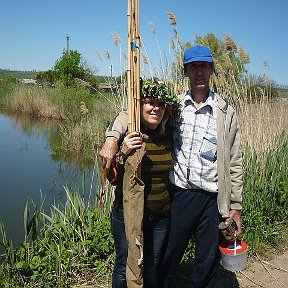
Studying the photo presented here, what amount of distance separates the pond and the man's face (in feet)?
4.98

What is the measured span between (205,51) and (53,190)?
229 inches

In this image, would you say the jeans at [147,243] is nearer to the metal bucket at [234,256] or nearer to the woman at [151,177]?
the woman at [151,177]

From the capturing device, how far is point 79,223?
3029 mm

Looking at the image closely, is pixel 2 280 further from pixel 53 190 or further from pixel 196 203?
pixel 53 190

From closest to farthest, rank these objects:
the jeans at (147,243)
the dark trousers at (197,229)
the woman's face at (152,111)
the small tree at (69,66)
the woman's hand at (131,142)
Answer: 1. the woman's hand at (131,142)
2. the woman's face at (152,111)
3. the jeans at (147,243)
4. the dark trousers at (197,229)
5. the small tree at (69,66)

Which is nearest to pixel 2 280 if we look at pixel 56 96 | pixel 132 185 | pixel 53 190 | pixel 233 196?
pixel 132 185

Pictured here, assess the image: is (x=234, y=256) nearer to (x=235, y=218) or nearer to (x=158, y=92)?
(x=235, y=218)

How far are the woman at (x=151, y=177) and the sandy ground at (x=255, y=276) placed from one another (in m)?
0.83

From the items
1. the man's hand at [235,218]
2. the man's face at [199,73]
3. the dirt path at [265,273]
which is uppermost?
the man's face at [199,73]

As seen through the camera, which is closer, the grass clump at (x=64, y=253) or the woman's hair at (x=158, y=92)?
the woman's hair at (x=158, y=92)

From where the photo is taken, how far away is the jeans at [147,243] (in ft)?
6.32

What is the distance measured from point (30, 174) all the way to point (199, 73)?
23.0 feet

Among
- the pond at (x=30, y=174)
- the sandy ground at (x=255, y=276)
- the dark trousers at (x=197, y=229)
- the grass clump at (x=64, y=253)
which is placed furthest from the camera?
the pond at (x=30, y=174)

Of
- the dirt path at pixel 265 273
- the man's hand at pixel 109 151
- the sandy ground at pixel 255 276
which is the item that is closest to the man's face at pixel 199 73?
the man's hand at pixel 109 151
